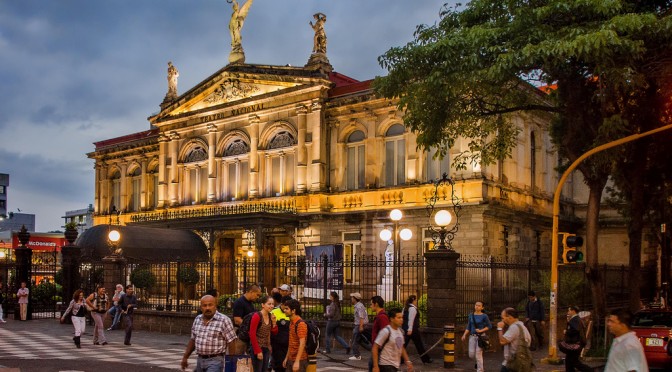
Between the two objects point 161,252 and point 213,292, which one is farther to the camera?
point 161,252

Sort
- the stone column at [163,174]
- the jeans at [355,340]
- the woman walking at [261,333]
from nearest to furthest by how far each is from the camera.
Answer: the woman walking at [261,333] → the jeans at [355,340] → the stone column at [163,174]

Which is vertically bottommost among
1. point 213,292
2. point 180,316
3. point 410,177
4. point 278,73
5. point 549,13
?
point 180,316

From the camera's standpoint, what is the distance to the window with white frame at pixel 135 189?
50.5m

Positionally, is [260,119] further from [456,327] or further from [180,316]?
[456,327]

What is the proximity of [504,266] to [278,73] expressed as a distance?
2180 cm

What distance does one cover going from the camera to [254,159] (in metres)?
41.1

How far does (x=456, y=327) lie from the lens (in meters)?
19.8

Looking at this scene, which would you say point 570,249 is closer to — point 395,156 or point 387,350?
point 387,350

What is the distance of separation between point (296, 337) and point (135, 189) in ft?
135

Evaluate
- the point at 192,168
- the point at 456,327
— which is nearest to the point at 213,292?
the point at 456,327

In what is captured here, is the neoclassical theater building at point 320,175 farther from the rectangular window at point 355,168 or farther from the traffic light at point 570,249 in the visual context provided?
the traffic light at point 570,249

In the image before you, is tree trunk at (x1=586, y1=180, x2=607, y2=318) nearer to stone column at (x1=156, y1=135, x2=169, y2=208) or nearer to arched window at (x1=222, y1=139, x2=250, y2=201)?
arched window at (x1=222, y1=139, x2=250, y2=201)

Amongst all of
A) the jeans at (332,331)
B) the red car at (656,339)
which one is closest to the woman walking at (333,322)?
the jeans at (332,331)

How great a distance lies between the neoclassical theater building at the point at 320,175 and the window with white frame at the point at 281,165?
0.06 m
